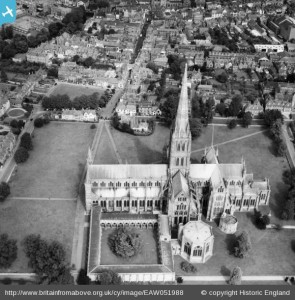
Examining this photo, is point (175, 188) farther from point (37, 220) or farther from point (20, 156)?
point (20, 156)

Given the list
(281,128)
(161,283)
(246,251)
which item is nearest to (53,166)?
(161,283)

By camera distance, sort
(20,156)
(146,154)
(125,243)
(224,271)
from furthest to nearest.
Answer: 1. (146,154)
2. (20,156)
3. (125,243)
4. (224,271)

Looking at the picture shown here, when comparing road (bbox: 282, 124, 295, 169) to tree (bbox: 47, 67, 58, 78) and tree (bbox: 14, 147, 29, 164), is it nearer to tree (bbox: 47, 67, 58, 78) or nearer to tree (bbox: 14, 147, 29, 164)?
tree (bbox: 14, 147, 29, 164)

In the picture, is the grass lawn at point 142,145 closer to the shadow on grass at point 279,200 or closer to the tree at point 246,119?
the tree at point 246,119

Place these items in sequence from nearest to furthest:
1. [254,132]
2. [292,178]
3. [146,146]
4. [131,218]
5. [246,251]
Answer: [246,251], [131,218], [292,178], [146,146], [254,132]

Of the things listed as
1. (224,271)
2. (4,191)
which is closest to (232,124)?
(224,271)

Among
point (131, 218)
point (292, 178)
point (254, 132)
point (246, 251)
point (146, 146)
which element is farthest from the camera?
point (254, 132)

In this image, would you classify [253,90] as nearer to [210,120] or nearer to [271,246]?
[210,120]
